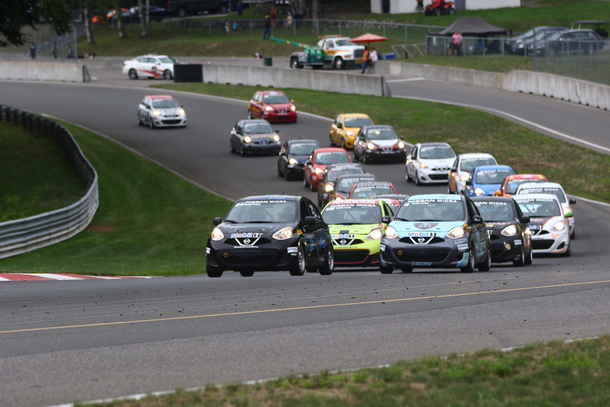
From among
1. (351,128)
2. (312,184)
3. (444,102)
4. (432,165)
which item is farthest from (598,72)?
(312,184)

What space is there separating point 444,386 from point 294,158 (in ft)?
98.0

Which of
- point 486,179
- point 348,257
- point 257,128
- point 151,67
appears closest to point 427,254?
point 348,257

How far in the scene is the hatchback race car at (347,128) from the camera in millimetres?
42844

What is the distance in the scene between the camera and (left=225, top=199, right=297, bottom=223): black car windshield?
17906 millimetres

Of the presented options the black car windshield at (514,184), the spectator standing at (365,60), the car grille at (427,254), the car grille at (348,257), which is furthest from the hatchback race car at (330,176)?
the spectator standing at (365,60)

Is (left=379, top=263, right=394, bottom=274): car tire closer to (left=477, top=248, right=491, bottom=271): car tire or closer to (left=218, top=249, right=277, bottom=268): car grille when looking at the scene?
(left=477, top=248, right=491, bottom=271): car tire

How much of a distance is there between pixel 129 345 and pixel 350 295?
14.9 ft

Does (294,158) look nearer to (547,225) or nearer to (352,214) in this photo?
(547,225)

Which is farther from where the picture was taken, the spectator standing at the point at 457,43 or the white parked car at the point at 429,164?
the spectator standing at the point at 457,43

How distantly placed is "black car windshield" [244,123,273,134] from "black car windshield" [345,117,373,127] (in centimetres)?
347

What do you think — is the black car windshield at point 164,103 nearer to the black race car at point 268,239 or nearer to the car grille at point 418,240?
the black race car at point 268,239

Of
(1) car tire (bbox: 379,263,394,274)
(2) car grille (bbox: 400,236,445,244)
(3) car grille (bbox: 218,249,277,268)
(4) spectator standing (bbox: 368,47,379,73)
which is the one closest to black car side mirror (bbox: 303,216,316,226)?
(3) car grille (bbox: 218,249,277,268)

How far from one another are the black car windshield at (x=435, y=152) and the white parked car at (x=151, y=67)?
36980 millimetres

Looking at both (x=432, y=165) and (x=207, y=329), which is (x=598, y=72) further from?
(x=207, y=329)
